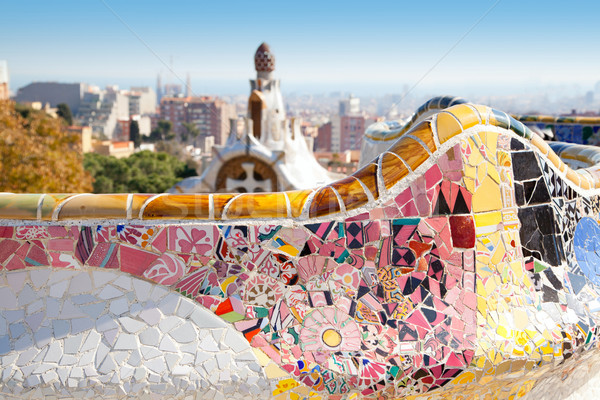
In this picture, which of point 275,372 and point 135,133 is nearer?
point 275,372

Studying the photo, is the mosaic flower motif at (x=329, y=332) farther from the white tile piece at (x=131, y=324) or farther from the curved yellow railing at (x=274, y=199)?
the white tile piece at (x=131, y=324)

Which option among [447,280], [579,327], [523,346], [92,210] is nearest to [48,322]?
[92,210]

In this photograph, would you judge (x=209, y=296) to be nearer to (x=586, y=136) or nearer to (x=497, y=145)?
(x=497, y=145)

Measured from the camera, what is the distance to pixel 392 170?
2131 millimetres

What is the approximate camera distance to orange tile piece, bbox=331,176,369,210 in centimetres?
211

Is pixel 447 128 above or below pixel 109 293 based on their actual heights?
above

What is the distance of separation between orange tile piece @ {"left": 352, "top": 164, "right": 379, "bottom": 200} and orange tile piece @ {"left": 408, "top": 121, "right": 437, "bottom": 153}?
0.68 feet

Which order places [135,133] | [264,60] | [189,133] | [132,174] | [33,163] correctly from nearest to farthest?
[33,163]
[264,60]
[132,174]
[135,133]
[189,133]

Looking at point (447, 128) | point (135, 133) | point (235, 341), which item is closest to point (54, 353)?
point (235, 341)

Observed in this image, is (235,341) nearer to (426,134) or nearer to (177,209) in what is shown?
(177,209)

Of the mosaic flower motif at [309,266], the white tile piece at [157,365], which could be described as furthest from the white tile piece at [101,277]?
the mosaic flower motif at [309,266]

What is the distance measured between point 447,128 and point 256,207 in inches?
30.8

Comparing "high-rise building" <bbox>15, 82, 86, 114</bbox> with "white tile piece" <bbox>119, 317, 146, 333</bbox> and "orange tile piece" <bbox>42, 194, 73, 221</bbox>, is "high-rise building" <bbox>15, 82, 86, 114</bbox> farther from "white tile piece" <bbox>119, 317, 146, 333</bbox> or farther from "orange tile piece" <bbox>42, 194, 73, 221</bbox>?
"white tile piece" <bbox>119, 317, 146, 333</bbox>

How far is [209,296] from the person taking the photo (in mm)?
2082
